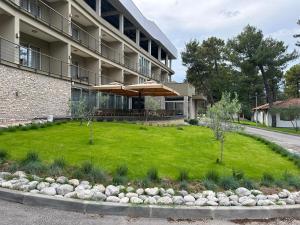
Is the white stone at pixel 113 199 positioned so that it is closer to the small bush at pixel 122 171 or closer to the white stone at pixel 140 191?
the white stone at pixel 140 191

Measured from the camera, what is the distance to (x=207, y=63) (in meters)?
69.8

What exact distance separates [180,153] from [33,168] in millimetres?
5179

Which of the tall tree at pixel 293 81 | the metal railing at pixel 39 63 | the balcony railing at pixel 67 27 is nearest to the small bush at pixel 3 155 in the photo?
the metal railing at pixel 39 63

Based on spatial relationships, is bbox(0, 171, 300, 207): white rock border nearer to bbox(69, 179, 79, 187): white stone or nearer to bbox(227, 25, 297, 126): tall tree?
bbox(69, 179, 79, 187): white stone

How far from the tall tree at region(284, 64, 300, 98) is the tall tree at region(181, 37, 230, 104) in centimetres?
1427

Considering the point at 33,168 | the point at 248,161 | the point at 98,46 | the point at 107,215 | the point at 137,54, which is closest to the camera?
the point at 107,215

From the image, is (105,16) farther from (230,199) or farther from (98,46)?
(230,199)

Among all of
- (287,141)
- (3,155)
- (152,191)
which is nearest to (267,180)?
(152,191)

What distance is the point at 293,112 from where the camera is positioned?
135 feet

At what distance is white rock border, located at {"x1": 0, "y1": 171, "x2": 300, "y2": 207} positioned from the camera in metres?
6.33

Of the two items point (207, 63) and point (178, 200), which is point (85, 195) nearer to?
point (178, 200)

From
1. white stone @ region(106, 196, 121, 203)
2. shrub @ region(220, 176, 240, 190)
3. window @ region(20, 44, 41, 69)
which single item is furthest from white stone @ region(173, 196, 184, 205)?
window @ region(20, 44, 41, 69)

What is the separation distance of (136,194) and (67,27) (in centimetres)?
2088

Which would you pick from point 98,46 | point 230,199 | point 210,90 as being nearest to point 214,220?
point 230,199
